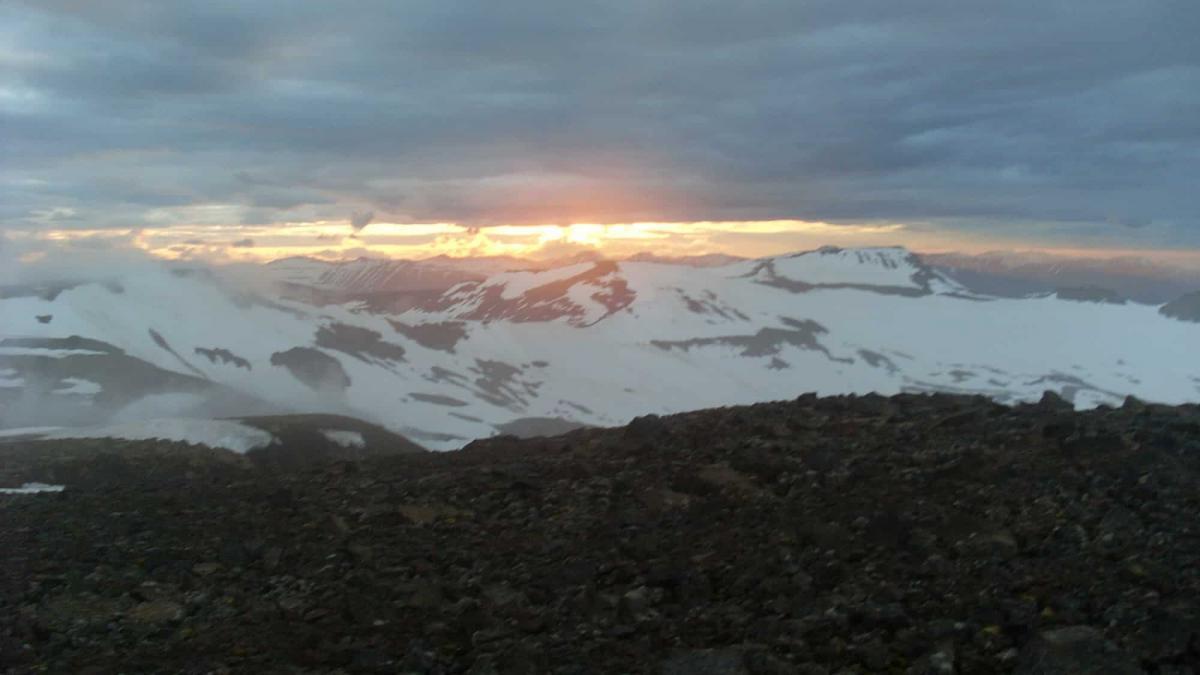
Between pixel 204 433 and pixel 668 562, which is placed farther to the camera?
pixel 204 433

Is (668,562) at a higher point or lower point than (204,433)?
higher

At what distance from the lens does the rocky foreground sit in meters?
8.36

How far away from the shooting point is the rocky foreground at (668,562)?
27.4 feet

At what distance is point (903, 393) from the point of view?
60.2 feet

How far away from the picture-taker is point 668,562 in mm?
10406

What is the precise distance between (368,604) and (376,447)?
294 feet

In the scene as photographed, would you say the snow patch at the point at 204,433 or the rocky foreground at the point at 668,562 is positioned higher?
the rocky foreground at the point at 668,562

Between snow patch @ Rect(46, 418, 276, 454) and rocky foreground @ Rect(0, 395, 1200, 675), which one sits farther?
snow patch @ Rect(46, 418, 276, 454)

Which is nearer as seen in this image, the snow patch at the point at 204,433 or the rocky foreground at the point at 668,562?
the rocky foreground at the point at 668,562

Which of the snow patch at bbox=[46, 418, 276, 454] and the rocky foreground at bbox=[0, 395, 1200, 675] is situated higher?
the rocky foreground at bbox=[0, 395, 1200, 675]

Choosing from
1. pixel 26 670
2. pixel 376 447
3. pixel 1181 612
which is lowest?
pixel 376 447

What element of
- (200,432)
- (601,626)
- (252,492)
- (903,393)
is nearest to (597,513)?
(601,626)

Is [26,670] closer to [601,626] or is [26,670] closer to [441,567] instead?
[441,567]

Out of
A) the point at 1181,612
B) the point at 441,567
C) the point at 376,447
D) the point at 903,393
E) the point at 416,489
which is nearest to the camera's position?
the point at 1181,612
